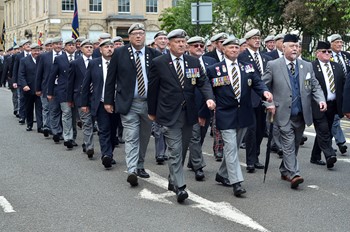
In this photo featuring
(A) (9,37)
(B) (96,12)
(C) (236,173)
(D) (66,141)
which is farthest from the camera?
(A) (9,37)

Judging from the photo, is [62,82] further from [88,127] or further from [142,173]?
[142,173]

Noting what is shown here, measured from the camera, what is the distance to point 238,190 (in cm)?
828

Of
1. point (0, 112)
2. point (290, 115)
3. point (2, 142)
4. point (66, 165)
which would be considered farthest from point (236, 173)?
point (0, 112)

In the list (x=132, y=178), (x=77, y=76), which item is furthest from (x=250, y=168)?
(x=77, y=76)

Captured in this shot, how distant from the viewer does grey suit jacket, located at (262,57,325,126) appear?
9047 mm

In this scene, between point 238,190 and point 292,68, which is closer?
point 238,190

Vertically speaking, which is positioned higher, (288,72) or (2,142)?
(288,72)

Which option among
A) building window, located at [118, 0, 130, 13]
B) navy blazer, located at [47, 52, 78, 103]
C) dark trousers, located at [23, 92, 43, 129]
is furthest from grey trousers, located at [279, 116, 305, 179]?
building window, located at [118, 0, 130, 13]

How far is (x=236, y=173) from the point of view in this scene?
8.35 meters

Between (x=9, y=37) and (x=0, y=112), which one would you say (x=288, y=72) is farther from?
(x=9, y=37)

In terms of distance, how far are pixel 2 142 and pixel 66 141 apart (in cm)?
189

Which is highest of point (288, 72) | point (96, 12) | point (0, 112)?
point (96, 12)

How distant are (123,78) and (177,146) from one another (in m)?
1.49

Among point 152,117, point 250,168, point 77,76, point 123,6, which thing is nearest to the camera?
point 152,117
